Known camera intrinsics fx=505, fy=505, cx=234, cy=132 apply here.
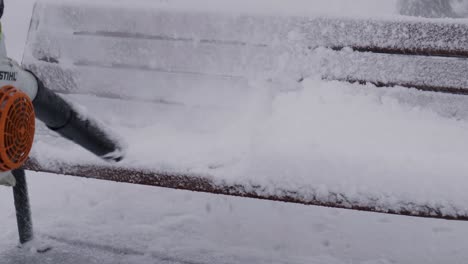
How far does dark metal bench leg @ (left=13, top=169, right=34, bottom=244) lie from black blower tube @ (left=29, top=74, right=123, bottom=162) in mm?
443

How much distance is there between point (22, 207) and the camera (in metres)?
1.89

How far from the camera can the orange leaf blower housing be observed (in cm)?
117

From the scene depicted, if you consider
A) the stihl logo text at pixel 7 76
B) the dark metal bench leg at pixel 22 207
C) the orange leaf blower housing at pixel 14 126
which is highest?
the stihl logo text at pixel 7 76

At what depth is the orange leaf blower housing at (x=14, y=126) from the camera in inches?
46.1

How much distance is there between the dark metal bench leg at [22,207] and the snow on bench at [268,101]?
195 mm

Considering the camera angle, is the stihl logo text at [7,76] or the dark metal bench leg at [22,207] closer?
the stihl logo text at [7,76]

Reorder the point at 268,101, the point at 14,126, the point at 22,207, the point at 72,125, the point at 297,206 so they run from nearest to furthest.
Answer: the point at 14,126 < the point at 72,125 < the point at 268,101 < the point at 22,207 < the point at 297,206

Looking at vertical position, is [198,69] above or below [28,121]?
above

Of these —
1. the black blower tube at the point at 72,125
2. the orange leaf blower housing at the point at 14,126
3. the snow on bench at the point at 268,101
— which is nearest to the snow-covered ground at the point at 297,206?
the snow on bench at the point at 268,101

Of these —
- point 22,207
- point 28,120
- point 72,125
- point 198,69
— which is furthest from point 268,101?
point 22,207

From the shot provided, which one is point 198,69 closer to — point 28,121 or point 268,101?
point 268,101

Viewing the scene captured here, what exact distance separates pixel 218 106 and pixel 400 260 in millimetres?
914

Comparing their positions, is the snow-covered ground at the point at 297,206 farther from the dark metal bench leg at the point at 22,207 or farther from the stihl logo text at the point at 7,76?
the stihl logo text at the point at 7,76

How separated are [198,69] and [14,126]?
800mm
